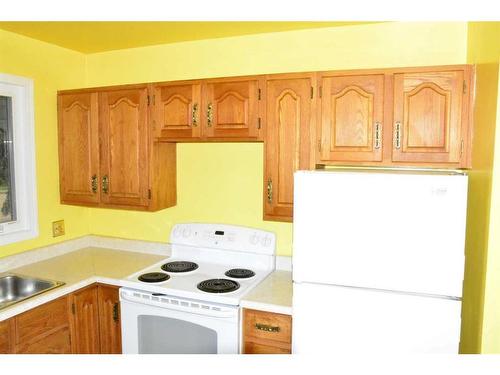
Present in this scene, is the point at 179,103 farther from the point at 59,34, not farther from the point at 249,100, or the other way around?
the point at 59,34

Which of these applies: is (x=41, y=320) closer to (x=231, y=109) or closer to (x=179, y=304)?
(x=179, y=304)

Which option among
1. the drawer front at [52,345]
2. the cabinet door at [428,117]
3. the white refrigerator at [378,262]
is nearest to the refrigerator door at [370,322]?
the white refrigerator at [378,262]

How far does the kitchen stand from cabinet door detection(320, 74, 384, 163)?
0.16 ft

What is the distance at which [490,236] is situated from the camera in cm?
143

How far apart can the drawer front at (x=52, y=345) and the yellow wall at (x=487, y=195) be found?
209 cm

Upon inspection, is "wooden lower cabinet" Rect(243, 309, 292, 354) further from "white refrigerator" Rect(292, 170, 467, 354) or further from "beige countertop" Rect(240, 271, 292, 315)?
"white refrigerator" Rect(292, 170, 467, 354)

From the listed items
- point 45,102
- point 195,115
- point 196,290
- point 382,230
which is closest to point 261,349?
point 196,290

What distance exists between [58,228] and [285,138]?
1846 millimetres

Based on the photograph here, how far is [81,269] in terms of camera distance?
8.04ft

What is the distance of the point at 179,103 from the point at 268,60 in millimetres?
637

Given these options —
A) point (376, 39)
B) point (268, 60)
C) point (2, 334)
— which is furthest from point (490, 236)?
point (2, 334)

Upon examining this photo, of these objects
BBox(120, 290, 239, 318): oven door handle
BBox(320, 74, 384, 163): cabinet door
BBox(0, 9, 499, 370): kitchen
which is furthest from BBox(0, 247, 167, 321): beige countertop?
BBox(320, 74, 384, 163): cabinet door

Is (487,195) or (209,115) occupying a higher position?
(209,115)

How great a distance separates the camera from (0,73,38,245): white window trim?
2486mm
